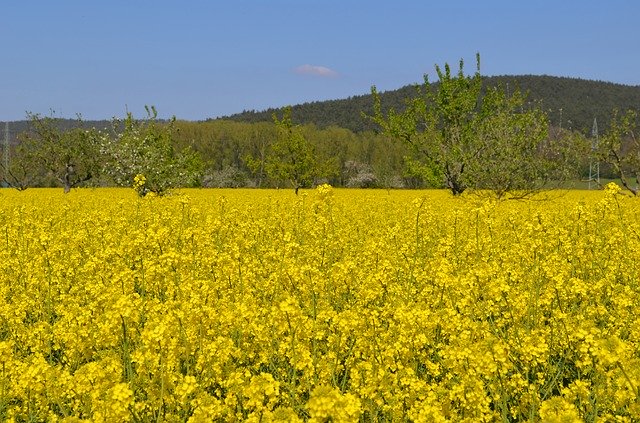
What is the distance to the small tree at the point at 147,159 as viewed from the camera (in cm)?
2809

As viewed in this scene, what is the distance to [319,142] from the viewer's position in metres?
123

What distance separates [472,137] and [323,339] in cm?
2136

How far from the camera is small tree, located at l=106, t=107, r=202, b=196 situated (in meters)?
28.1

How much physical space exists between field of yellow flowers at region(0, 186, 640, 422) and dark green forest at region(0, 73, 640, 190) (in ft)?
55.8

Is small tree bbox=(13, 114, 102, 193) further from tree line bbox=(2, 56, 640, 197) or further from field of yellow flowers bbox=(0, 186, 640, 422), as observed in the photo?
field of yellow flowers bbox=(0, 186, 640, 422)

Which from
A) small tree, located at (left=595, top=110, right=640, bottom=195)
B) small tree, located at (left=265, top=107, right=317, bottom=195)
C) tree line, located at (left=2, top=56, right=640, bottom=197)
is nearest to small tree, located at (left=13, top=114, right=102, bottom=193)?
tree line, located at (left=2, top=56, right=640, bottom=197)

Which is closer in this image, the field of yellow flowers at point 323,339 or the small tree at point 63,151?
the field of yellow flowers at point 323,339

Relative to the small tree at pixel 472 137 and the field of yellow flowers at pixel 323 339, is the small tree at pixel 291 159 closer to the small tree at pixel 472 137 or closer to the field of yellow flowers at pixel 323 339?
the small tree at pixel 472 137

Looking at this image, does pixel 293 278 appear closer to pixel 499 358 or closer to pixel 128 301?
pixel 128 301

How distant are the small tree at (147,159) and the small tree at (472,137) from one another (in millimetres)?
11029

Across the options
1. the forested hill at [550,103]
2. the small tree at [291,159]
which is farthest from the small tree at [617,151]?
the forested hill at [550,103]

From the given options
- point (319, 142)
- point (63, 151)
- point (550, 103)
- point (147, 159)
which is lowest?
point (147, 159)

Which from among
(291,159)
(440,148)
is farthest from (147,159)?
(291,159)

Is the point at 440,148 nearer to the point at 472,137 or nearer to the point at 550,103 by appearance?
the point at 472,137
